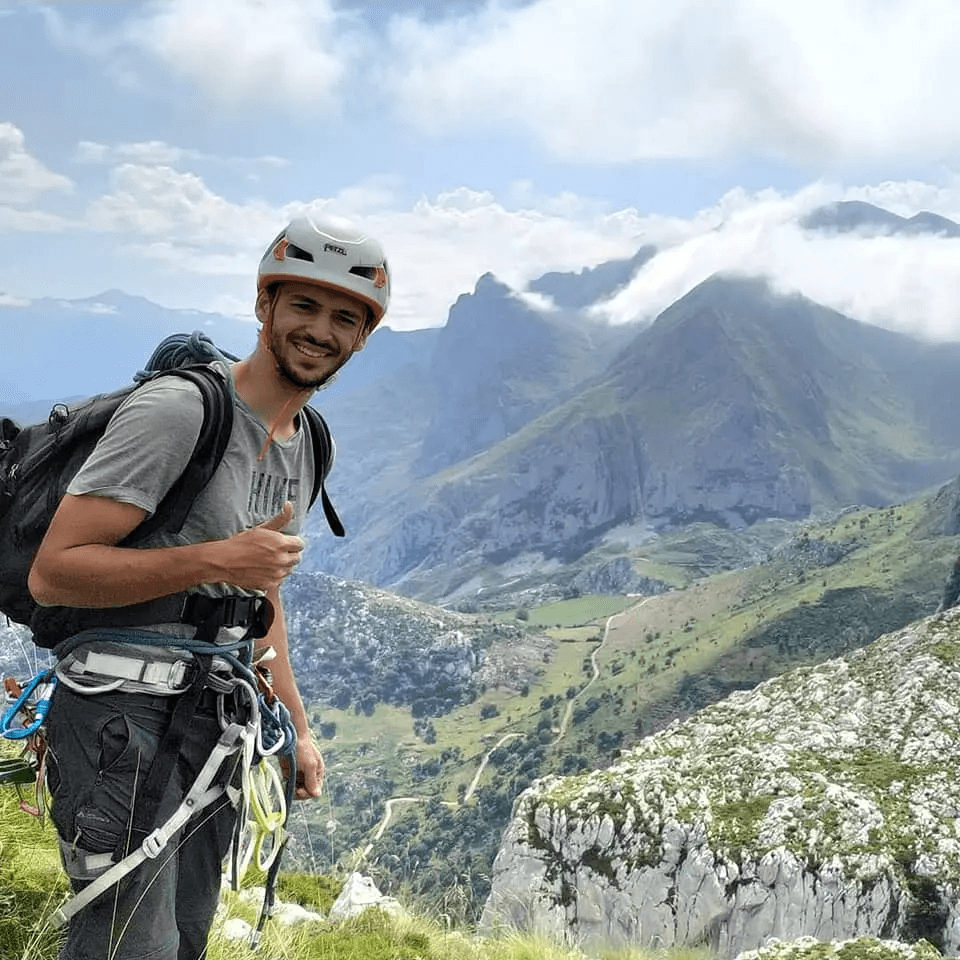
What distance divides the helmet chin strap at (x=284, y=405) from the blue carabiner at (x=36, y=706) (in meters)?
1.33

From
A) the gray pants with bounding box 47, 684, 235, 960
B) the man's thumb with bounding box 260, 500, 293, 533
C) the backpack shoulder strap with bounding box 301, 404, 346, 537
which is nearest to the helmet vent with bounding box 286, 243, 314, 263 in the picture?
the backpack shoulder strap with bounding box 301, 404, 346, 537

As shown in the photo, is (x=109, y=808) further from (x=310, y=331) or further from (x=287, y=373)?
(x=310, y=331)

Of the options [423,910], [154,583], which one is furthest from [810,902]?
[154,583]

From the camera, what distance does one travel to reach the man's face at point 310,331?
3.62 metres

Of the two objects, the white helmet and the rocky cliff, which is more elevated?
the white helmet

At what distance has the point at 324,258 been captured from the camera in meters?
3.69

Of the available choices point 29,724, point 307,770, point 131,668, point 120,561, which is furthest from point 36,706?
point 307,770

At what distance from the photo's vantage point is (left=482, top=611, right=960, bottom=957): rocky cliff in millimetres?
34656

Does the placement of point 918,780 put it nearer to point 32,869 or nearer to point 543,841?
point 543,841

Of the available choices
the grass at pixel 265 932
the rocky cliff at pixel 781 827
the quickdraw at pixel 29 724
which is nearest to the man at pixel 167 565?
the quickdraw at pixel 29 724

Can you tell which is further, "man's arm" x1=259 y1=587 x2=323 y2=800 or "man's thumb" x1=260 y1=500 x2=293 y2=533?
"man's arm" x1=259 y1=587 x2=323 y2=800

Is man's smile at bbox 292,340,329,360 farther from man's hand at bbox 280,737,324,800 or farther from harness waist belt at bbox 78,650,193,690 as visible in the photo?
man's hand at bbox 280,737,324,800

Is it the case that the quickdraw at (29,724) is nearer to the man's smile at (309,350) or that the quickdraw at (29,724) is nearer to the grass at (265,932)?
the grass at (265,932)

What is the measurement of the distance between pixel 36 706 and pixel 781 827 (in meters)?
40.8
